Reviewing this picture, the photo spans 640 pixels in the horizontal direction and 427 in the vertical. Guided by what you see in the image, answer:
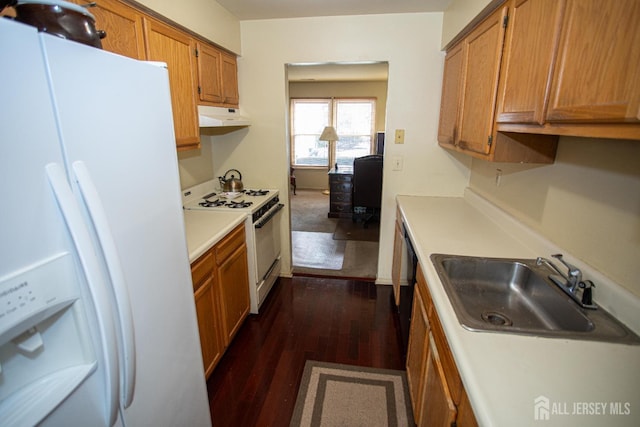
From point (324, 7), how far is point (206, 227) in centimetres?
188

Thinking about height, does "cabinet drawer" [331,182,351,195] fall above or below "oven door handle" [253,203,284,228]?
below

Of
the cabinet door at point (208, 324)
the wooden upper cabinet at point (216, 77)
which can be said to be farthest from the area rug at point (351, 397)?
the wooden upper cabinet at point (216, 77)

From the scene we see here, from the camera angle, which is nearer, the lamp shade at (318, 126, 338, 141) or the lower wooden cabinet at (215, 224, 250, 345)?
the lower wooden cabinet at (215, 224, 250, 345)

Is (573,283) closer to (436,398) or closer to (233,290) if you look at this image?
(436,398)

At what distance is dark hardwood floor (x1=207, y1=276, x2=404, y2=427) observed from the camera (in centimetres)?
185

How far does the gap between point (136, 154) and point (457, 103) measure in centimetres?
203

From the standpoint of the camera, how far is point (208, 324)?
1.90 meters

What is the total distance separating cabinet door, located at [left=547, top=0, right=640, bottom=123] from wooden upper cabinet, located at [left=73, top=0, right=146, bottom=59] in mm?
1817

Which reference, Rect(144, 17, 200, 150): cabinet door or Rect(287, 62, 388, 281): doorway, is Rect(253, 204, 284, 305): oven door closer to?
A: Rect(287, 62, 388, 281): doorway

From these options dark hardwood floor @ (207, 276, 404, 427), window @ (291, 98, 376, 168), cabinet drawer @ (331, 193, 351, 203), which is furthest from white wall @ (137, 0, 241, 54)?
window @ (291, 98, 376, 168)

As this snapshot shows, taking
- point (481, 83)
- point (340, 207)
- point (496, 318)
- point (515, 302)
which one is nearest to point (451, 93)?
point (481, 83)

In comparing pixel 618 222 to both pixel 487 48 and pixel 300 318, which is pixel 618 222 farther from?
pixel 300 318

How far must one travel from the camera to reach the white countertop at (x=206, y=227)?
1.75 meters

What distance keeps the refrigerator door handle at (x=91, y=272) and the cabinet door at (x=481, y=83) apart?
5.67 feet
